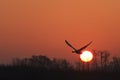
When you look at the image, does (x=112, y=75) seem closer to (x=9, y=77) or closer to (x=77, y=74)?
(x=77, y=74)

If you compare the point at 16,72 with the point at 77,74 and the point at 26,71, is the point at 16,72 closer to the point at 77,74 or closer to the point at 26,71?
the point at 26,71

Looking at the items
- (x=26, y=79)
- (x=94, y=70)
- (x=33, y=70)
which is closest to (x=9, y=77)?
(x=26, y=79)

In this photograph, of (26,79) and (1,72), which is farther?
(1,72)

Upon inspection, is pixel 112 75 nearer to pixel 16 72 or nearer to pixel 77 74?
pixel 77 74

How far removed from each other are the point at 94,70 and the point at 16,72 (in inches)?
323

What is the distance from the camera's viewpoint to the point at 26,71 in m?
53.3

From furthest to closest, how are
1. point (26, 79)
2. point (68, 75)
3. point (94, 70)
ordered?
point (94, 70)
point (68, 75)
point (26, 79)

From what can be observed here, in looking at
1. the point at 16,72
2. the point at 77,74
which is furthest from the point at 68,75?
the point at 16,72

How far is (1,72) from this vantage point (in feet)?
172

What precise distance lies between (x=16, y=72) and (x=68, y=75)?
4.52 metres

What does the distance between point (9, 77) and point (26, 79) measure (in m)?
1.40

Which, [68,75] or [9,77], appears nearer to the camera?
[9,77]

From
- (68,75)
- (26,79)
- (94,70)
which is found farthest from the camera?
(94,70)

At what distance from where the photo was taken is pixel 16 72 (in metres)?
52.0
